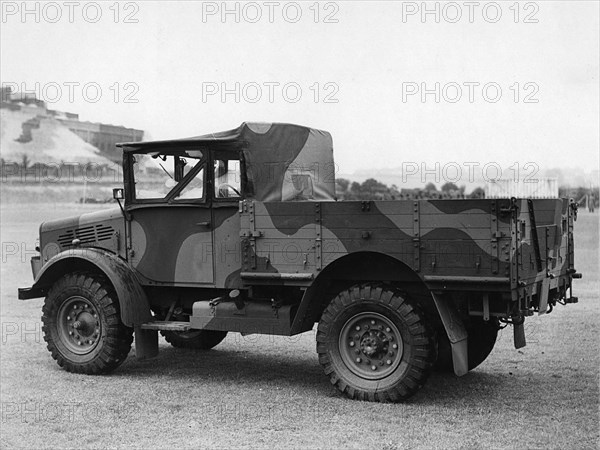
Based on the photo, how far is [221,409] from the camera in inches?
287

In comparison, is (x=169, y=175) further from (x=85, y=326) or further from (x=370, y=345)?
(x=370, y=345)

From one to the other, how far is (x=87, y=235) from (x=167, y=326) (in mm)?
1555

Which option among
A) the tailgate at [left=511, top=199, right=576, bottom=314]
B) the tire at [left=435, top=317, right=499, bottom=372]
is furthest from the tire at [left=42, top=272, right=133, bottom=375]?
the tailgate at [left=511, top=199, right=576, bottom=314]

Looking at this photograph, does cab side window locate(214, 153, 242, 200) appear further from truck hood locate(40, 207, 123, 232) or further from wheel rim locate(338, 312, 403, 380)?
wheel rim locate(338, 312, 403, 380)

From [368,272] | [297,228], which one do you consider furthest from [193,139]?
[368,272]

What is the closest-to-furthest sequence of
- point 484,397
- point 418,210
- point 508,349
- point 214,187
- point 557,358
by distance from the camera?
1. point 418,210
2. point 484,397
3. point 214,187
4. point 557,358
5. point 508,349

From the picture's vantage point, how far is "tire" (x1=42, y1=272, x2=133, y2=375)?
28.7 ft

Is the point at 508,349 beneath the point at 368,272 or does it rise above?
beneath

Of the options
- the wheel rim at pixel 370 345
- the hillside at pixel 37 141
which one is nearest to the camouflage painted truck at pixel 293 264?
the wheel rim at pixel 370 345

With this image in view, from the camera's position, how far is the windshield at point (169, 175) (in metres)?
8.49

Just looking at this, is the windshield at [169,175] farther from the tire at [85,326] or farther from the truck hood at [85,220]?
the tire at [85,326]

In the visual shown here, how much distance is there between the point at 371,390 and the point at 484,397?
1.02m

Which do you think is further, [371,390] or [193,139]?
[193,139]

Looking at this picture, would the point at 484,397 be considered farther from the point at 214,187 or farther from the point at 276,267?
the point at 214,187
